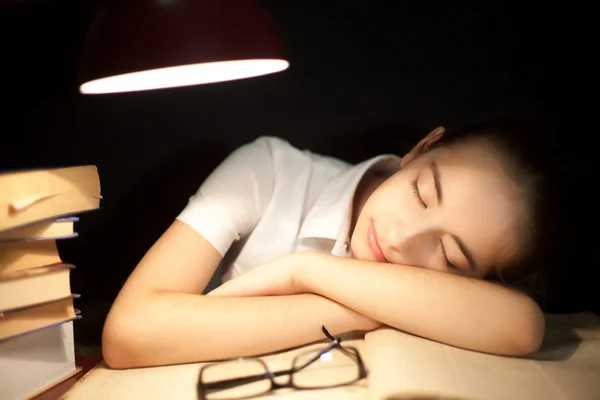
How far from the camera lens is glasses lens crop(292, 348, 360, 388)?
0.86 m

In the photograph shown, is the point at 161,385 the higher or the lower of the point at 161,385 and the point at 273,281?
the lower

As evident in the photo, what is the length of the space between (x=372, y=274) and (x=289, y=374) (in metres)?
0.22

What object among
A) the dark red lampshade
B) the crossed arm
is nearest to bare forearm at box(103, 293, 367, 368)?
the crossed arm

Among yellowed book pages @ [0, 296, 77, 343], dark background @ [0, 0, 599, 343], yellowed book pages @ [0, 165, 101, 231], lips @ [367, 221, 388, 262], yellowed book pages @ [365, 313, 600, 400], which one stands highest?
dark background @ [0, 0, 599, 343]

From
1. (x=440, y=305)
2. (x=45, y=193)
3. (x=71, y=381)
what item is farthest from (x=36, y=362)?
(x=440, y=305)

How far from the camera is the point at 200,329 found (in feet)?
3.00

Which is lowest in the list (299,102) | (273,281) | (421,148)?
(273,281)

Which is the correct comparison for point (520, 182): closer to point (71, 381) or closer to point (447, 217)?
point (447, 217)

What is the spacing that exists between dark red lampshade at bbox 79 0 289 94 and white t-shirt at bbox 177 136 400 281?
35 centimetres

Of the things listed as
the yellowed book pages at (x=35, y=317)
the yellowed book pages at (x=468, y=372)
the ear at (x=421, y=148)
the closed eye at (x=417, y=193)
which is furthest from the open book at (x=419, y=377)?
the ear at (x=421, y=148)

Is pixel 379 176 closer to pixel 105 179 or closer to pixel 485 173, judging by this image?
pixel 485 173

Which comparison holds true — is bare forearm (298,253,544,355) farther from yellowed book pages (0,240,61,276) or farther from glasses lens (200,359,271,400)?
yellowed book pages (0,240,61,276)

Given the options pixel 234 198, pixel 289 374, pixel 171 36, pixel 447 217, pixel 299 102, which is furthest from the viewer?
pixel 299 102

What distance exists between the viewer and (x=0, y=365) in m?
0.86
